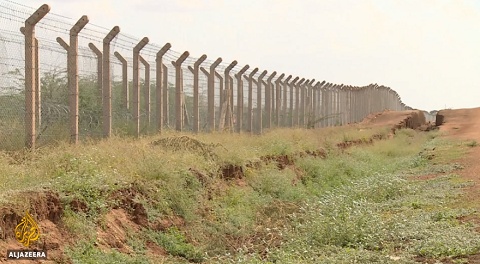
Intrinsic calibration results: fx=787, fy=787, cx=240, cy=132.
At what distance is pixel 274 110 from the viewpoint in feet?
86.5

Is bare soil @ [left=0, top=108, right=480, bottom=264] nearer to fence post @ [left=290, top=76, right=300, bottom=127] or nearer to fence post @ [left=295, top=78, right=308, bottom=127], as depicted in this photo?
fence post @ [left=290, top=76, right=300, bottom=127]

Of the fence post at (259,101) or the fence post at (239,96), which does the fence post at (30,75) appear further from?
the fence post at (259,101)

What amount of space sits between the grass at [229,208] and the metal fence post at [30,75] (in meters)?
0.50

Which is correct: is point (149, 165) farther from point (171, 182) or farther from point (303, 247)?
point (303, 247)

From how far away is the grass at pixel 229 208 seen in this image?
759cm

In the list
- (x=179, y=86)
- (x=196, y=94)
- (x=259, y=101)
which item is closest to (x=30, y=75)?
(x=179, y=86)

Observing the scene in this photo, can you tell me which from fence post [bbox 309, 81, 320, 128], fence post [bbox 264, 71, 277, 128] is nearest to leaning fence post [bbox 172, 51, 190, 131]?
→ fence post [bbox 264, 71, 277, 128]

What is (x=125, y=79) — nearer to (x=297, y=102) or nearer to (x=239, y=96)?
(x=239, y=96)

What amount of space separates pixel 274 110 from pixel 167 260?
18418 mm

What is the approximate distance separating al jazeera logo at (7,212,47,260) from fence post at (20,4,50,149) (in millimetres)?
3434

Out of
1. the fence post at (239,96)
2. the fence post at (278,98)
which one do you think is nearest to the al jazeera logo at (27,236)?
the fence post at (239,96)

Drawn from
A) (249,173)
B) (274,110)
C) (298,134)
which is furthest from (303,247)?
(274,110)

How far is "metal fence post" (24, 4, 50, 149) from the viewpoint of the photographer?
10305 mm

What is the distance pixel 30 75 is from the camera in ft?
34.1
